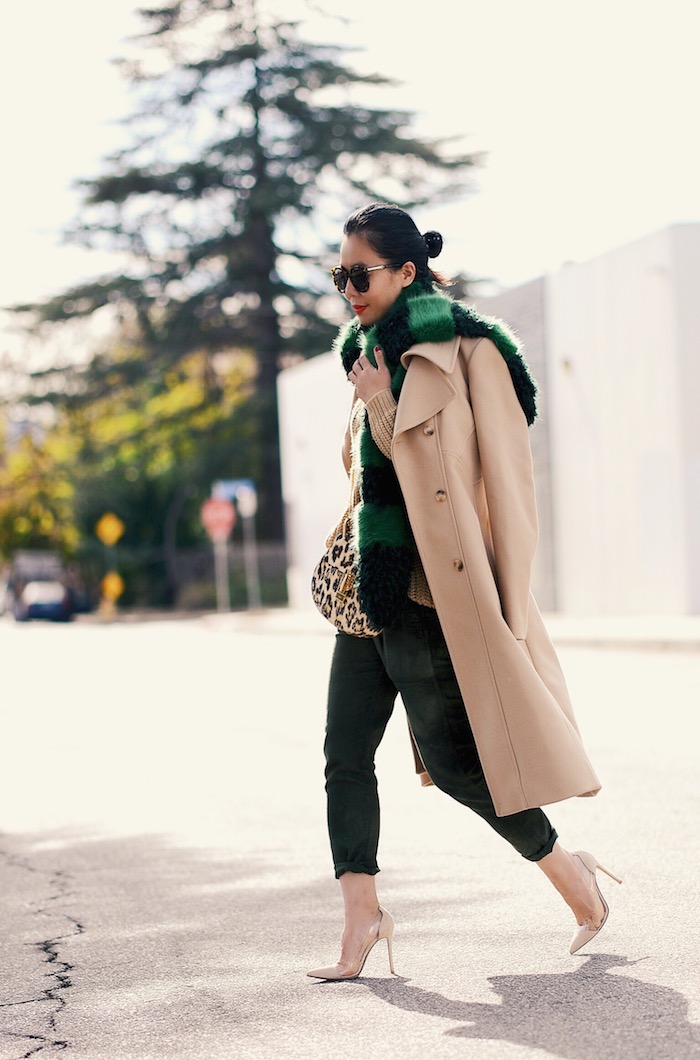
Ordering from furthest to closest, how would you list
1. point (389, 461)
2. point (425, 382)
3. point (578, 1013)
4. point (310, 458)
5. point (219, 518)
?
point (310, 458) → point (219, 518) → point (389, 461) → point (425, 382) → point (578, 1013)

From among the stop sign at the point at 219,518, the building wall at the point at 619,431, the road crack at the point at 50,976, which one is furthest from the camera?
the stop sign at the point at 219,518

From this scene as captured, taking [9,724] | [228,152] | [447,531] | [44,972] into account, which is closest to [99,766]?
[9,724]

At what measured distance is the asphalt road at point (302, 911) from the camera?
3.81m

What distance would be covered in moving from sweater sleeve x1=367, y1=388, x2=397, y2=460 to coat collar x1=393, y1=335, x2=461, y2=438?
0.26ft

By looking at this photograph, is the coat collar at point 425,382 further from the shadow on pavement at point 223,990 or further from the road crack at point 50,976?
the road crack at point 50,976

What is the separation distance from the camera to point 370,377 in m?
4.35

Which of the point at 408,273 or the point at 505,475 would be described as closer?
the point at 505,475

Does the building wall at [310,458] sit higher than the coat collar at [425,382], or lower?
higher

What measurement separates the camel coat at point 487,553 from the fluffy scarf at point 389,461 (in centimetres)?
5

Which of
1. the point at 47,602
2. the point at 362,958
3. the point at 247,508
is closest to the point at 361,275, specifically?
the point at 362,958

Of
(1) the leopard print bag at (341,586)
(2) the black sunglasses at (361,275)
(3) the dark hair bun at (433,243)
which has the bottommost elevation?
(1) the leopard print bag at (341,586)

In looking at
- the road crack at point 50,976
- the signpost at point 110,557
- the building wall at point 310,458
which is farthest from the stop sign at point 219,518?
the road crack at point 50,976

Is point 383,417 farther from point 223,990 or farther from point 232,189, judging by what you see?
Result: point 232,189

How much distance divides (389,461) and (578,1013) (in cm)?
144
